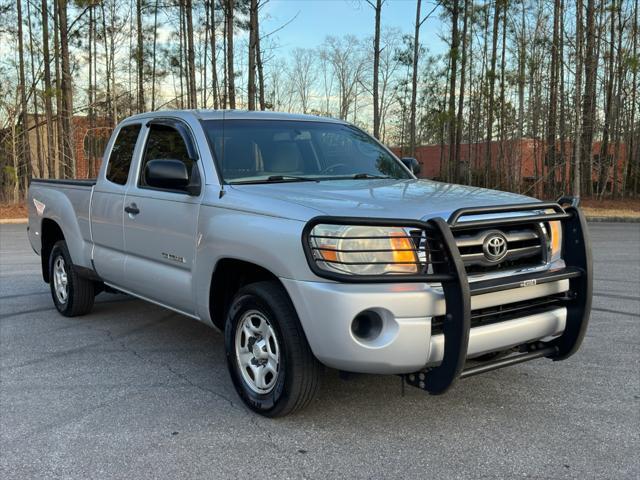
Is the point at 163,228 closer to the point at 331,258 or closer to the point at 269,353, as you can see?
the point at 269,353

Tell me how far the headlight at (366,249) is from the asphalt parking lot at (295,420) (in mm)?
980

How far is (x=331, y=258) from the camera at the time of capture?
313cm

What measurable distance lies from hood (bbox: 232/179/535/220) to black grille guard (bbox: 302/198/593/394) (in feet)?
0.39

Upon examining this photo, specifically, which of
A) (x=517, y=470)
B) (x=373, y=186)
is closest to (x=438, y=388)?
(x=517, y=470)

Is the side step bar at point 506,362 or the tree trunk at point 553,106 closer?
the side step bar at point 506,362

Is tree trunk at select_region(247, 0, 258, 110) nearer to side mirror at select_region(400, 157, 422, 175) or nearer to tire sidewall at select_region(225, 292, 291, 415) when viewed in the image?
→ side mirror at select_region(400, 157, 422, 175)

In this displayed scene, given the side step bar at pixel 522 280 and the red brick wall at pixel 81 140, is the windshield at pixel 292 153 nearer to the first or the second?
the side step bar at pixel 522 280

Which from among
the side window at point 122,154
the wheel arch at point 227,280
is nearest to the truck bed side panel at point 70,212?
the side window at point 122,154

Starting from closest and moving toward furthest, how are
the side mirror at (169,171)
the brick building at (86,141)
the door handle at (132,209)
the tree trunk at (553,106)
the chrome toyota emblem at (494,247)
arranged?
the chrome toyota emblem at (494,247)
the side mirror at (169,171)
the door handle at (132,209)
the tree trunk at (553,106)
the brick building at (86,141)

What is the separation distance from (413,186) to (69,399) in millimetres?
2650

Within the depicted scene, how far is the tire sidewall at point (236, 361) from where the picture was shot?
344 cm

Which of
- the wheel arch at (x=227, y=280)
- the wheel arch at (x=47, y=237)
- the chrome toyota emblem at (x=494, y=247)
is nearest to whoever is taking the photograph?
the chrome toyota emblem at (x=494, y=247)

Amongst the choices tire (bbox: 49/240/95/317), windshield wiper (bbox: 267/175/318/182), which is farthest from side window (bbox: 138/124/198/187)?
tire (bbox: 49/240/95/317)

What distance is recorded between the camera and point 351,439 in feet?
11.2
